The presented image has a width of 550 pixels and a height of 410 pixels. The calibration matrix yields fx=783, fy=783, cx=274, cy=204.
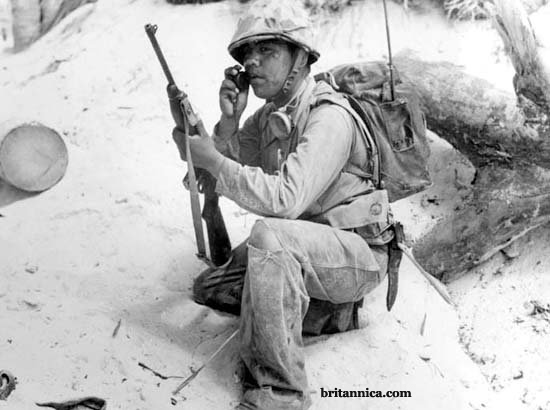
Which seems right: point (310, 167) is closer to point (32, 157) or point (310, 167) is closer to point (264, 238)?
point (264, 238)

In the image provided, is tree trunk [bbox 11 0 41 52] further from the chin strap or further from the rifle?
the chin strap

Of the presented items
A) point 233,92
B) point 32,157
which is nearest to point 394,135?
point 233,92

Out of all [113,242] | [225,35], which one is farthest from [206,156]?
[225,35]

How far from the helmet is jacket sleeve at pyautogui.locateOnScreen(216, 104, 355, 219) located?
37 centimetres

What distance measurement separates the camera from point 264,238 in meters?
3.21

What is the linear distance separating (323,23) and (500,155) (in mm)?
2082

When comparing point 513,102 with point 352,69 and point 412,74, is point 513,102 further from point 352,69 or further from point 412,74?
point 352,69

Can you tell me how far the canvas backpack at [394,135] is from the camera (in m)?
3.61

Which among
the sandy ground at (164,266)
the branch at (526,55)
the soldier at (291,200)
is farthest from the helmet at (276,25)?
the branch at (526,55)

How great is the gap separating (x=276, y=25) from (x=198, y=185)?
924 millimetres

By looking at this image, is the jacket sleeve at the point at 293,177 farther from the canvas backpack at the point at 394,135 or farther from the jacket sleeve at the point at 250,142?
the jacket sleeve at the point at 250,142

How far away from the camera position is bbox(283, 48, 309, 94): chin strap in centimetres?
346

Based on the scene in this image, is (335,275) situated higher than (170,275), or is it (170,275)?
(335,275)

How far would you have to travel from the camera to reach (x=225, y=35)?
6219 mm
